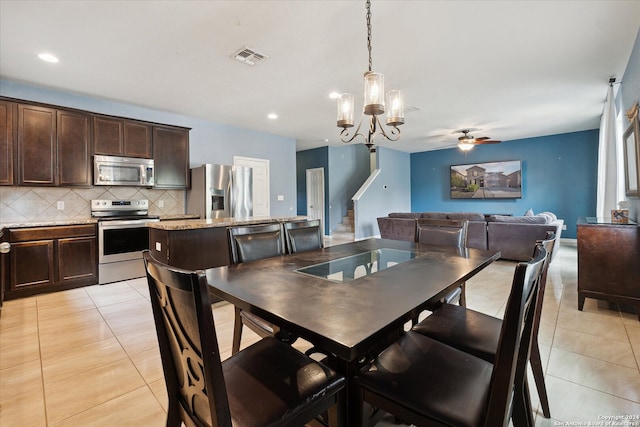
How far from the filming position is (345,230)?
8.03 meters

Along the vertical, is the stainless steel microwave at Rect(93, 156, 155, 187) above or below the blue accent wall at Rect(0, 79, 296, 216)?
below

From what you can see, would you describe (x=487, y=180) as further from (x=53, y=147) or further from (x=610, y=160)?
(x=53, y=147)

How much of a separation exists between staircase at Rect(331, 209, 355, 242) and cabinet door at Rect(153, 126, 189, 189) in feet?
13.4

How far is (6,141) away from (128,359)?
325 centimetres

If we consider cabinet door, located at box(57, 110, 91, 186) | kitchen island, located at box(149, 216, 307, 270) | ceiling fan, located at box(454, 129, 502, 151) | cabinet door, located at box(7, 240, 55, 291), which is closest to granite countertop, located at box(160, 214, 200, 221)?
cabinet door, located at box(57, 110, 91, 186)

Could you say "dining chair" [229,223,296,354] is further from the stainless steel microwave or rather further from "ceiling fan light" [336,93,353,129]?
the stainless steel microwave

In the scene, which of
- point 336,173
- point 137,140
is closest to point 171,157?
point 137,140

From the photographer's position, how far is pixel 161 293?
91cm

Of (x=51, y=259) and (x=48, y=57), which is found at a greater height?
(x=48, y=57)

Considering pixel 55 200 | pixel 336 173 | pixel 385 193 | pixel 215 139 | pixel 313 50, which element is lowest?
pixel 55 200

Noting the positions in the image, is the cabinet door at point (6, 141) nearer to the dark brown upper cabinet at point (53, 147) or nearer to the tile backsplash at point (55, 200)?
the dark brown upper cabinet at point (53, 147)

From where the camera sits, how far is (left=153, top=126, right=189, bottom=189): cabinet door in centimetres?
464

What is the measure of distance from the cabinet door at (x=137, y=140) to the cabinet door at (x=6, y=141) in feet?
3.78

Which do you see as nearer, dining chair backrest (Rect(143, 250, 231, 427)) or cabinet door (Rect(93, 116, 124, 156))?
dining chair backrest (Rect(143, 250, 231, 427))
